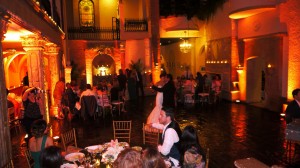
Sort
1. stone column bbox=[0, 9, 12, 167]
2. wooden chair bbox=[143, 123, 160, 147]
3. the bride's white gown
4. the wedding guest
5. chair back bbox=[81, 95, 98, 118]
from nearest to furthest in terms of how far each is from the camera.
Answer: stone column bbox=[0, 9, 12, 167]
wooden chair bbox=[143, 123, 160, 147]
the wedding guest
the bride's white gown
chair back bbox=[81, 95, 98, 118]

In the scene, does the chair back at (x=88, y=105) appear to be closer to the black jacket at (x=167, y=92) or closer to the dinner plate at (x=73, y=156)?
the black jacket at (x=167, y=92)

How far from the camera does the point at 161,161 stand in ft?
9.91

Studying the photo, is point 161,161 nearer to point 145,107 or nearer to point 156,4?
point 145,107

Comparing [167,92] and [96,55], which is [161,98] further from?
[96,55]

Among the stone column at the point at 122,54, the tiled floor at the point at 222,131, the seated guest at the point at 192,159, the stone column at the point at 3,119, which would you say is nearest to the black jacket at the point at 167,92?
the tiled floor at the point at 222,131

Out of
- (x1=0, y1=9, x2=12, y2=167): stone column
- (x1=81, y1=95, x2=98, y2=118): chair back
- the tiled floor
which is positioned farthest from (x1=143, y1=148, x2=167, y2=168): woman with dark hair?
(x1=81, y1=95, x2=98, y2=118): chair back

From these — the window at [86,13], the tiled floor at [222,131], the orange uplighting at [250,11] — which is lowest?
the tiled floor at [222,131]

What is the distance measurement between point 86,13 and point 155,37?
6698mm

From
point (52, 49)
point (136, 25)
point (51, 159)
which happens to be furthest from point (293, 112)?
point (136, 25)

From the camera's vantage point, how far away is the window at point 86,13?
20.6 meters

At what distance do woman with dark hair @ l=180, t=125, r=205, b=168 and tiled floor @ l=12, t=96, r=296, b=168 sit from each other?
1721mm

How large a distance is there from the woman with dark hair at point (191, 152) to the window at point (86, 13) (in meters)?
18.4

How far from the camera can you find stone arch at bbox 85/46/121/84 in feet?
59.1

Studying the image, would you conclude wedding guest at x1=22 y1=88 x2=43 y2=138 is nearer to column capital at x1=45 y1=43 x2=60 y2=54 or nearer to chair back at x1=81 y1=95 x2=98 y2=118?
chair back at x1=81 y1=95 x2=98 y2=118
